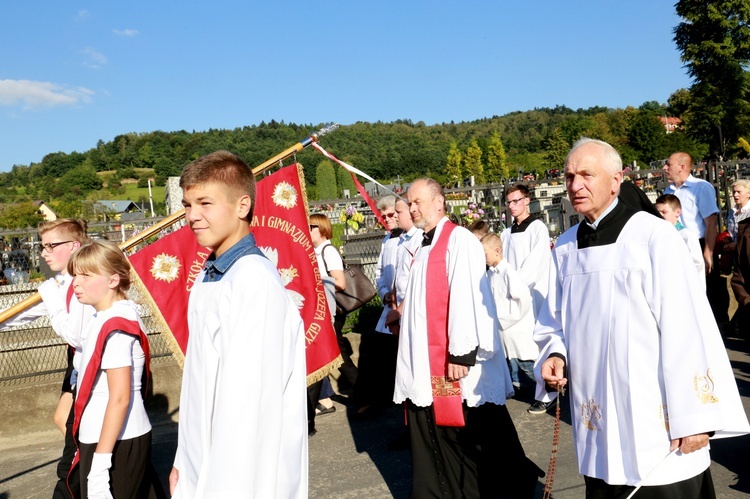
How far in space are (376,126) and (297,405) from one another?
114 metres

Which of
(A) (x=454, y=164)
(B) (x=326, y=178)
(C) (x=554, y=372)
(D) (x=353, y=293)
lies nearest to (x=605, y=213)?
(C) (x=554, y=372)

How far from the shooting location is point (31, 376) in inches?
303

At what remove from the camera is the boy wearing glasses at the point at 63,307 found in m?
3.93

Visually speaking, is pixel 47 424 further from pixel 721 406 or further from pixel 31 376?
pixel 721 406

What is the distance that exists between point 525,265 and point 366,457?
249 cm

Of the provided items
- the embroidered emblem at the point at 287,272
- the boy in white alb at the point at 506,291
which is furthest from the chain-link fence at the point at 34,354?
the boy in white alb at the point at 506,291

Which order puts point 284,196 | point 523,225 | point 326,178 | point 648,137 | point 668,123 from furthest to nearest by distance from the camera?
point 668,123 < point 326,178 < point 648,137 < point 523,225 < point 284,196

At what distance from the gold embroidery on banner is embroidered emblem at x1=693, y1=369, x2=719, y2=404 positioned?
2.05 metres


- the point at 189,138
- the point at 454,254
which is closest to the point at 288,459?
the point at 454,254

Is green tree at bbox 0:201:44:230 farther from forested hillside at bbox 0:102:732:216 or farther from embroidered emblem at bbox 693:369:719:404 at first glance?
embroidered emblem at bbox 693:369:719:404

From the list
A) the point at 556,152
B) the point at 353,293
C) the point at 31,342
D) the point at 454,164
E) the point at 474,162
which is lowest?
the point at 31,342

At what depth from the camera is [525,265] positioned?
22.8ft

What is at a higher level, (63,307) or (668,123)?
(668,123)

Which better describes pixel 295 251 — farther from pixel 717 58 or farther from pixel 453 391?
pixel 717 58
